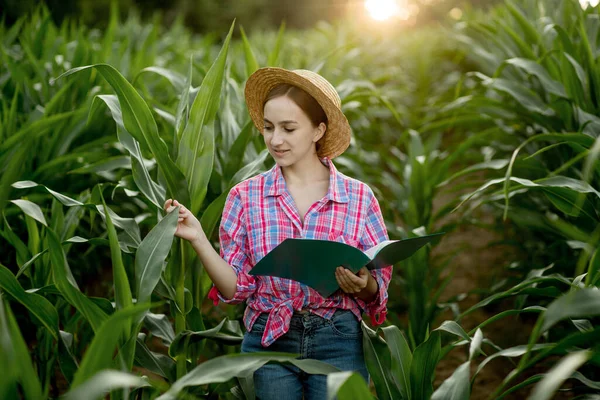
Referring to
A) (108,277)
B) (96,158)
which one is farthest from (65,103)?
(108,277)

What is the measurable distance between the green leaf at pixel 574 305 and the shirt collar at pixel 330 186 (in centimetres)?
47

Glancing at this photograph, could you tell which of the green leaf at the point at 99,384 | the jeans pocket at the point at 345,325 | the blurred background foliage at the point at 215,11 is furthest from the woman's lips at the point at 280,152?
the blurred background foliage at the point at 215,11

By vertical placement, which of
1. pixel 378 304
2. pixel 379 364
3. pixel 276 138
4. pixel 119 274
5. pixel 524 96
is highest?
pixel 524 96

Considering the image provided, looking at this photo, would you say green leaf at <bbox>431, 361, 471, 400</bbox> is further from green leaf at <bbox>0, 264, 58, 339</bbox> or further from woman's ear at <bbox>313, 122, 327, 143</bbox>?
green leaf at <bbox>0, 264, 58, 339</bbox>

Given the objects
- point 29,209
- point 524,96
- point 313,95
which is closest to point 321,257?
point 313,95

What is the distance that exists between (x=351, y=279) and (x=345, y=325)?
0.15m

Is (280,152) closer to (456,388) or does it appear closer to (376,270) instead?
(376,270)

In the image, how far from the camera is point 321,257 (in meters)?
1.08

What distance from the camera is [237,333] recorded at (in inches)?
62.4

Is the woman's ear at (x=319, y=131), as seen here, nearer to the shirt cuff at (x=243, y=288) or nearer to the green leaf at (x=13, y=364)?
the shirt cuff at (x=243, y=288)

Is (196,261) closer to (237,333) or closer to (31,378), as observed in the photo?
(237,333)

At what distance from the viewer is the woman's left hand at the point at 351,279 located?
114 centimetres

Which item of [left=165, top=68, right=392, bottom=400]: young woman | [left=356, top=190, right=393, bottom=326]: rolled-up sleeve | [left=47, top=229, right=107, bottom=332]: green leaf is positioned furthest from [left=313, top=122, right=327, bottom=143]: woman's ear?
[left=47, top=229, right=107, bottom=332]: green leaf

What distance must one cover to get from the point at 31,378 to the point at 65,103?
1959 mm
